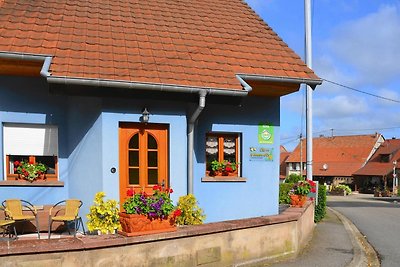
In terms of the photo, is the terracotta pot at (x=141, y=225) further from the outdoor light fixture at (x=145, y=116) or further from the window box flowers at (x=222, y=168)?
A: the window box flowers at (x=222, y=168)

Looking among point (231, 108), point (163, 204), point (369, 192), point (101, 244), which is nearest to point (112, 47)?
point (231, 108)

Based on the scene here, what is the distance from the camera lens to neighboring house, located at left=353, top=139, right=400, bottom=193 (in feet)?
201

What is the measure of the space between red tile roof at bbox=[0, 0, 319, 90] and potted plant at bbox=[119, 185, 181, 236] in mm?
2309

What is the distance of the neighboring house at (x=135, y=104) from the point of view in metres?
7.96

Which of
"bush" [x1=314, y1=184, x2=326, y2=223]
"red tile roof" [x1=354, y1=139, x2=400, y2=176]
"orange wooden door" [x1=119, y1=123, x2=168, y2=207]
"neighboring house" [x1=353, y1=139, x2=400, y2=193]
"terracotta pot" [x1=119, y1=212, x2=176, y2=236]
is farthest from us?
"red tile roof" [x1=354, y1=139, x2=400, y2=176]

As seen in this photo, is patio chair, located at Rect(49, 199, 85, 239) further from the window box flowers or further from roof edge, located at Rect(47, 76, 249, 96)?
the window box flowers

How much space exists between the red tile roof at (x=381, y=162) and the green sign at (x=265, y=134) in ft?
184

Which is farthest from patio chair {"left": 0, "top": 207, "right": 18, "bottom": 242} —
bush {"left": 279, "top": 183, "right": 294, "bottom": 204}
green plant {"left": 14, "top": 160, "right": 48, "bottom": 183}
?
bush {"left": 279, "top": 183, "right": 294, "bottom": 204}

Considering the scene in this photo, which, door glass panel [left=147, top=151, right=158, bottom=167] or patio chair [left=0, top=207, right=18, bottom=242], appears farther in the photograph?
door glass panel [left=147, top=151, right=158, bottom=167]

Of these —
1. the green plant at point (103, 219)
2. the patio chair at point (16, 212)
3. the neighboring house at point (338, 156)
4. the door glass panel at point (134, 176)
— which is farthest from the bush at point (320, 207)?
the neighboring house at point (338, 156)

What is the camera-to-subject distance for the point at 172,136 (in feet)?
27.8

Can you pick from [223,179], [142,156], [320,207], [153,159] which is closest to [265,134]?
[223,179]

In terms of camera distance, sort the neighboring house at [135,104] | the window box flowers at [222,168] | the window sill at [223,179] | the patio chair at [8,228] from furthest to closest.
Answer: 1. the window box flowers at [222,168]
2. the window sill at [223,179]
3. the neighboring house at [135,104]
4. the patio chair at [8,228]

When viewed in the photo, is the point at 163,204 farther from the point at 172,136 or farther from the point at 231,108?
the point at 231,108
